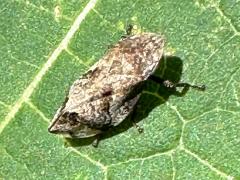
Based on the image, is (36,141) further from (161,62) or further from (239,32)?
(239,32)

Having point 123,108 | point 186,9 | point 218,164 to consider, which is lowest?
point 218,164

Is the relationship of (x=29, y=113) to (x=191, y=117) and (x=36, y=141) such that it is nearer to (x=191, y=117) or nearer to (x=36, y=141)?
(x=36, y=141)

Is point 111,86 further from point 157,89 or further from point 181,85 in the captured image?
point 181,85

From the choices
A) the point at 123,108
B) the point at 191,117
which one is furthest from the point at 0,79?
the point at 191,117

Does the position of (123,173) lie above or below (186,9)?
below

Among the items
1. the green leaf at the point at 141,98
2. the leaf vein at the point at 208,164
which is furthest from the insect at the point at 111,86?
the leaf vein at the point at 208,164
